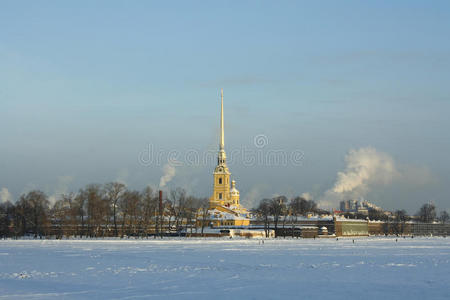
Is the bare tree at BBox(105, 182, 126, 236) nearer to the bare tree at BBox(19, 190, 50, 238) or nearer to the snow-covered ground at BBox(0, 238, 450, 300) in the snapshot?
the bare tree at BBox(19, 190, 50, 238)

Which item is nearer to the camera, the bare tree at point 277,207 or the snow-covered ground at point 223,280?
the snow-covered ground at point 223,280

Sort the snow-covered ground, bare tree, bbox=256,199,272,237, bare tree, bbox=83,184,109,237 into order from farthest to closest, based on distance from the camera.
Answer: bare tree, bbox=256,199,272,237 → bare tree, bbox=83,184,109,237 → the snow-covered ground

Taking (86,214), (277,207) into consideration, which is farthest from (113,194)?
(277,207)

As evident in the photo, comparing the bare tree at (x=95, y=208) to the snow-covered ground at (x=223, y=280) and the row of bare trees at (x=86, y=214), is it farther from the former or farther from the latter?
the snow-covered ground at (x=223, y=280)

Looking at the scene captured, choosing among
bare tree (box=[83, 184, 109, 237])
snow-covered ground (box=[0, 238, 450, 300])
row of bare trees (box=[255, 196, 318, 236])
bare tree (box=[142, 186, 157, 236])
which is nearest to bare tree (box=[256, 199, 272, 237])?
row of bare trees (box=[255, 196, 318, 236])

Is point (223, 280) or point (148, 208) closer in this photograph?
point (223, 280)

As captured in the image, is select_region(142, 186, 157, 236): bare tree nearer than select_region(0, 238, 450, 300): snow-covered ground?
No

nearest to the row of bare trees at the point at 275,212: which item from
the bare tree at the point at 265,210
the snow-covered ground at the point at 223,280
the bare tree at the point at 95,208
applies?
the bare tree at the point at 265,210

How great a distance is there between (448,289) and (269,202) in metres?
159

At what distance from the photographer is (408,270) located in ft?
120

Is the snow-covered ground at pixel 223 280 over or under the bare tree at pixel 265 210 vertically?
under

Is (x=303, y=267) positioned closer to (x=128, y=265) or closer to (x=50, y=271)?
(x=128, y=265)

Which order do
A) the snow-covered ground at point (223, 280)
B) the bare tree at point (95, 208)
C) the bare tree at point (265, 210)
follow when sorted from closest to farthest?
the snow-covered ground at point (223, 280)
the bare tree at point (95, 208)
the bare tree at point (265, 210)

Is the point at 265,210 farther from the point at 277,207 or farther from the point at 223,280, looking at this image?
the point at 223,280
